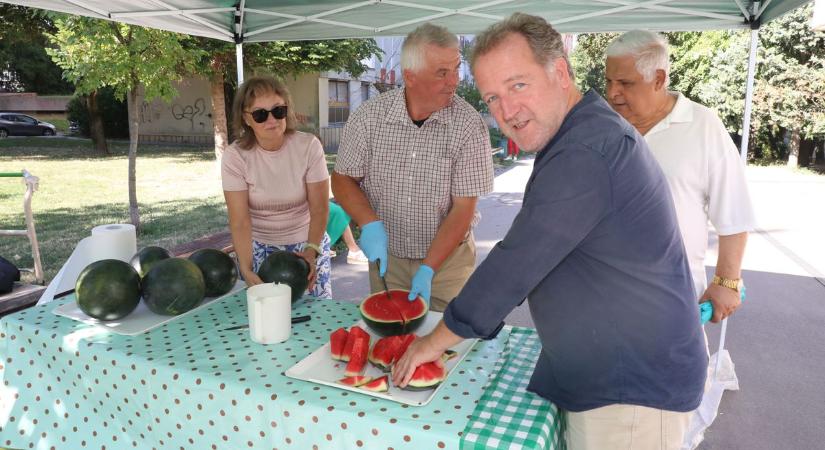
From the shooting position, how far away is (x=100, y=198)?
11.7m

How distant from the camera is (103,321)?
2.22 meters

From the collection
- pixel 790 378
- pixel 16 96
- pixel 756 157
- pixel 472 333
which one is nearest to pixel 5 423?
pixel 472 333

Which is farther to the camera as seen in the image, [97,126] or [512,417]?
[97,126]

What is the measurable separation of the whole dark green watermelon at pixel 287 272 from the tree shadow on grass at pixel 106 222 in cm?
534

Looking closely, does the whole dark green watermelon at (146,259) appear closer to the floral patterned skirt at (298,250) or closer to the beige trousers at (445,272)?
the floral patterned skirt at (298,250)

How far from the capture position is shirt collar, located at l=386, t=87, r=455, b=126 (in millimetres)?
2820

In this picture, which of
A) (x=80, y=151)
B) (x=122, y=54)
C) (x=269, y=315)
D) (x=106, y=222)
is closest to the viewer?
(x=269, y=315)

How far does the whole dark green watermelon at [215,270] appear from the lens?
2455 mm

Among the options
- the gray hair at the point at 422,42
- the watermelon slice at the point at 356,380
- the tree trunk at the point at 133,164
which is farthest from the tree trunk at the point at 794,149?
the watermelon slice at the point at 356,380

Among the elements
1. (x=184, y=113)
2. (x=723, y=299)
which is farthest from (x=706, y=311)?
(x=184, y=113)

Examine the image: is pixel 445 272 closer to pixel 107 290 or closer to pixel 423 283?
pixel 423 283

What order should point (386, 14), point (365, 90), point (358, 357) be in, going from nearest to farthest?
1. point (358, 357)
2. point (386, 14)
3. point (365, 90)

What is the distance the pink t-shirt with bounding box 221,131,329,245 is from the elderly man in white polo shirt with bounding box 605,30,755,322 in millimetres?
1652

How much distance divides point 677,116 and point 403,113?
1.27 m
